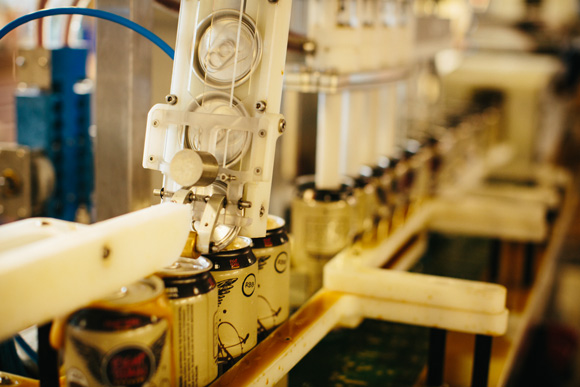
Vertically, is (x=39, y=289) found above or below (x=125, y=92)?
below

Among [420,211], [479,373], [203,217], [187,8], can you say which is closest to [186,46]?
[187,8]

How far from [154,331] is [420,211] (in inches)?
56.7

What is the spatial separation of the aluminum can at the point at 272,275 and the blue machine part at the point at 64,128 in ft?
3.00

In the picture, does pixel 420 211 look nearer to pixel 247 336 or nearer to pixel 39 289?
pixel 247 336

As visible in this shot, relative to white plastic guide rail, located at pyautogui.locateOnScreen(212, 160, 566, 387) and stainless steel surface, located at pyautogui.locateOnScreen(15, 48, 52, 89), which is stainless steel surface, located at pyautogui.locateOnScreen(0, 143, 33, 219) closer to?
stainless steel surface, located at pyautogui.locateOnScreen(15, 48, 52, 89)

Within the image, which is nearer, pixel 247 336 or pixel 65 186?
pixel 247 336

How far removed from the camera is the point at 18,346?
121cm

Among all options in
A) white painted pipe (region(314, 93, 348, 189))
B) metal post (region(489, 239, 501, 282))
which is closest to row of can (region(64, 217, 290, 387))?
white painted pipe (region(314, 93, 348, 189))

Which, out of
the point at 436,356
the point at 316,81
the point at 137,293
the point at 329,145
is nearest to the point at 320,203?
the point at 329,145

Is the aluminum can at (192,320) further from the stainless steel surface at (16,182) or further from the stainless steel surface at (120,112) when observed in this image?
the stainless steel surface at (16,182)

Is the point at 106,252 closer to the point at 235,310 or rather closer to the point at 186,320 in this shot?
the point at 186,320

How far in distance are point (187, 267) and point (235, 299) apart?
105 millimetres

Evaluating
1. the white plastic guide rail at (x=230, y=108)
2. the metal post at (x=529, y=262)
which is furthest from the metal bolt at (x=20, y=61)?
the metal post at (x=529, y=262)

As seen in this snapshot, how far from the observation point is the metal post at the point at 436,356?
1237 mm
